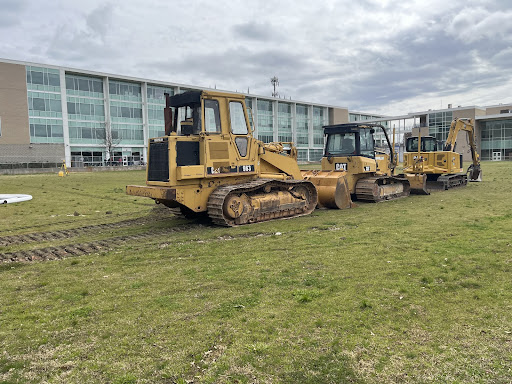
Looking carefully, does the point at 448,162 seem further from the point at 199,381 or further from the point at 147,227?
the point at 199,381

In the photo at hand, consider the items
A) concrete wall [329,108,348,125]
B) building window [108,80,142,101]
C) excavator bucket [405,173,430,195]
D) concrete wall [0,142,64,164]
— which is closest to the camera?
excavator bucket [405,173,430,195]

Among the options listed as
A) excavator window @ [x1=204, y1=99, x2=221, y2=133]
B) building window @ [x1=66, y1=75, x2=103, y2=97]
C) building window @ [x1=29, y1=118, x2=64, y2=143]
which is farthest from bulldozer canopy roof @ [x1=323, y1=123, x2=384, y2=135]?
building window @ [x1=66, y1=75, x2=103, y2=97]

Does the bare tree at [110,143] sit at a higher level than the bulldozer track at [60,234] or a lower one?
higher

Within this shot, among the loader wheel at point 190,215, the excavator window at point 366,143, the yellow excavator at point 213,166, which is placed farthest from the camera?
the excavator window at point 366,143

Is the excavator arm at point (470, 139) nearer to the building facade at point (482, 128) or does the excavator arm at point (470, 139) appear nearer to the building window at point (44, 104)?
the building facade at point (482, 128)

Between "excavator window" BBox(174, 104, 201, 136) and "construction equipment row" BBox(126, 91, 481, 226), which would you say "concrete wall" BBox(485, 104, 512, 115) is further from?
"excavator window" BBox(174, 104, 201, 136)

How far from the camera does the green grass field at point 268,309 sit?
3.65 m

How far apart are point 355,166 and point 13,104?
187 feet

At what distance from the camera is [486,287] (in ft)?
18.0

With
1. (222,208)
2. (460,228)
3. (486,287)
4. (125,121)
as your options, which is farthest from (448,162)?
(125,121)

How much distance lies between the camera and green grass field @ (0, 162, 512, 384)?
365 centimetres

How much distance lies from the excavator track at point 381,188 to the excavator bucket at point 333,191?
48.8 inches

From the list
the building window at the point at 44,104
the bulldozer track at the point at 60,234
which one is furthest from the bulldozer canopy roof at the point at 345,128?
the building window at the point at 44,104

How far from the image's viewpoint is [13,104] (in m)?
56.6
